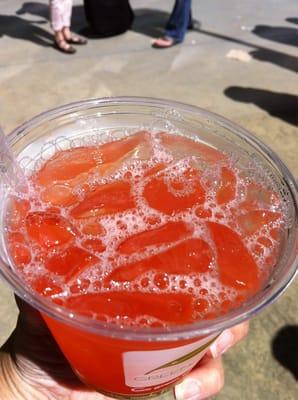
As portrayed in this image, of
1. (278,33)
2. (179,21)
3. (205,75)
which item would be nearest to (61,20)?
(179,21)

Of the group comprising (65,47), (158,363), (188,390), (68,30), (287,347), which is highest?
(158,363)

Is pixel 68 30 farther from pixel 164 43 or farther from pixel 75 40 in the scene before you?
pixel 164 43

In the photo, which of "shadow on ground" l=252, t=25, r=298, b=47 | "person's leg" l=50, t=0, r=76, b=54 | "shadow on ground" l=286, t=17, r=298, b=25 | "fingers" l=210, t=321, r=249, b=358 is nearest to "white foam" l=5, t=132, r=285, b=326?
"fingers" l=210, t=321, r=249, b=358

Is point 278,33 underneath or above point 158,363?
underneath

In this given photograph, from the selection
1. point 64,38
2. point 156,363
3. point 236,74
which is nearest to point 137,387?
point 156,363

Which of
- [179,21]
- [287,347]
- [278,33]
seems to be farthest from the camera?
[278,33]

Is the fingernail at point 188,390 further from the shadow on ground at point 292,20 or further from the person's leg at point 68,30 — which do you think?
the shadow on ground at point 292,20

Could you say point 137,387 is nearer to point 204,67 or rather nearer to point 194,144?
point 194,144
